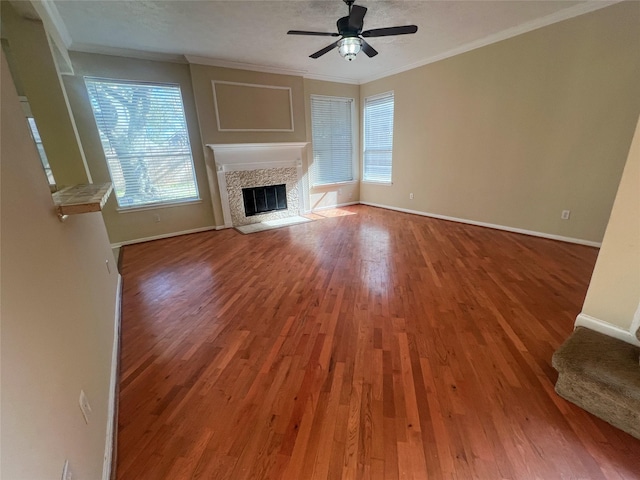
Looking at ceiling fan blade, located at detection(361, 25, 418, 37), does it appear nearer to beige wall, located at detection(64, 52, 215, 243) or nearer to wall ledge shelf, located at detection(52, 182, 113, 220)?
wall ledge shelf, located at detection(52, 182, 113, 220)

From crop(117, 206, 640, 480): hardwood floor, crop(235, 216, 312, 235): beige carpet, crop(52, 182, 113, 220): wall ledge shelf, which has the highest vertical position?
crop(52, 182, 113, 220): wall ledge shelf

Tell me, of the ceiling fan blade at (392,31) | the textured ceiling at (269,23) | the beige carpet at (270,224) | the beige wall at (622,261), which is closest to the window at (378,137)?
the textured ceiling at (269,23)

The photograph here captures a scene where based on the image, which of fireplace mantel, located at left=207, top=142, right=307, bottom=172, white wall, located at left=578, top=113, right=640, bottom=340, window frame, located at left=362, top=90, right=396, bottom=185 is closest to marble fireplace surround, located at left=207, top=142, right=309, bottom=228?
fireplace mantel, located at left=207, top=142, right=307, bottom=172

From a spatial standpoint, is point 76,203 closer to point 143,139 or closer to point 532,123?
point 143,139

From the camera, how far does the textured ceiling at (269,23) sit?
2.63m

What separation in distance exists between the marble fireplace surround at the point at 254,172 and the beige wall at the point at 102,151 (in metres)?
0.29

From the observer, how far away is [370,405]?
4.77 feet

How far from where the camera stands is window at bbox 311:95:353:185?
5.53 metres

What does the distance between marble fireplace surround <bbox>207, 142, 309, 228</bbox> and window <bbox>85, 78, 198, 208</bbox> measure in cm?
51

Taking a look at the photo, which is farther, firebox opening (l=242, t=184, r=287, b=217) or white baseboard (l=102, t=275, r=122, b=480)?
firebox opening (l=242, t=184, r=287, b=217)

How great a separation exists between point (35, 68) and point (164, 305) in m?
2.14

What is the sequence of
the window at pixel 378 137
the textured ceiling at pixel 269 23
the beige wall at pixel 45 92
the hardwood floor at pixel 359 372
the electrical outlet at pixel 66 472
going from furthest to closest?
the window at pixel 378 137 < the textured ceiling at pixel 269 23 < the beige wall at pixel 45 92 < the hardwood floor at pixel 359 372 < the electrical outlet at pixel 66 472

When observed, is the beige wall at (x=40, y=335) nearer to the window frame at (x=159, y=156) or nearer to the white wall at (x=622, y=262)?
the white wall at (x=622, y=262)

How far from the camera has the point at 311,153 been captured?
5.58 metres
